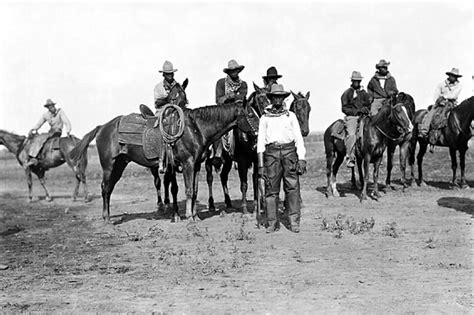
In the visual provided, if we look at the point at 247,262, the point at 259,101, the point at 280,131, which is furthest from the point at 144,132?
the point at 247,262

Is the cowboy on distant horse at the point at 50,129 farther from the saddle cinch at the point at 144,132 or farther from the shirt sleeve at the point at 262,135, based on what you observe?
the shirt sleeve at the point at 262,135

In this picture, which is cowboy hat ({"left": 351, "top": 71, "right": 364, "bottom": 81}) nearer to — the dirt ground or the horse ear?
the dirt ground

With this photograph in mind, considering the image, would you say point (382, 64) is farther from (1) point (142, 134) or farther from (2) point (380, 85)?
(1) point (142, 134)

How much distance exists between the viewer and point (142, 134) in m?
11.4

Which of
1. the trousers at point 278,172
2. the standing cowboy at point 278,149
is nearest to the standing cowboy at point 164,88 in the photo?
the standing cowboy at point 278,149

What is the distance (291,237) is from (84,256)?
11.1 feet

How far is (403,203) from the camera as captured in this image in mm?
13414

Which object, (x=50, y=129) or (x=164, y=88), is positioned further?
(x=50, y=129)

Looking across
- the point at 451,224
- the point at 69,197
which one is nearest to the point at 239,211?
the point at 451,224

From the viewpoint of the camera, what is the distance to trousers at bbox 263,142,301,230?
9312 mm

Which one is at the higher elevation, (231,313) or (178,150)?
(178,150)

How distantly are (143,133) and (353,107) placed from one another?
610 cm

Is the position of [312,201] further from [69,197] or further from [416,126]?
[69,197]

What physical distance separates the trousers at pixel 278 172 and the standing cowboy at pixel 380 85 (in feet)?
21.1
